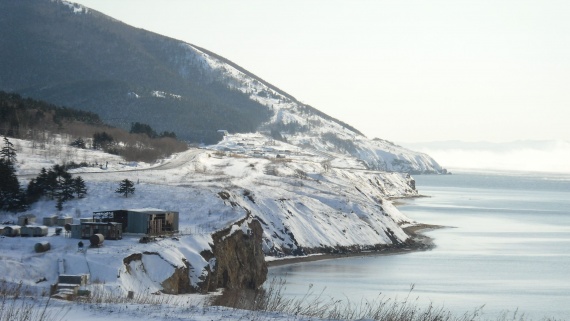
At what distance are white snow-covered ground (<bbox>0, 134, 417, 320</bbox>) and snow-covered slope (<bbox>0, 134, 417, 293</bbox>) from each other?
8 cm

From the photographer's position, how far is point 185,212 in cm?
6025

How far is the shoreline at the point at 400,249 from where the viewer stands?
2578 inches

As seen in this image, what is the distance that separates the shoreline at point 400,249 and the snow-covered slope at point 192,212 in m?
1.11

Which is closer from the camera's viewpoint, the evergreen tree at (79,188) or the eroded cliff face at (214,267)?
the eroded cliff face at (214,267)

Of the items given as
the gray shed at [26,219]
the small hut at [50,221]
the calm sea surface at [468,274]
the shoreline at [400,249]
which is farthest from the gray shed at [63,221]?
the shoreline at [400,249]

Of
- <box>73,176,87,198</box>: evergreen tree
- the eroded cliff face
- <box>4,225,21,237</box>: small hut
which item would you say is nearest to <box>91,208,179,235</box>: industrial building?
the eroded cliff face

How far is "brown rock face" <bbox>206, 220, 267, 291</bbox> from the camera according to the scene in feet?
161

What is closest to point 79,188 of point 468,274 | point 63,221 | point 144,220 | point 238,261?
point 63,221

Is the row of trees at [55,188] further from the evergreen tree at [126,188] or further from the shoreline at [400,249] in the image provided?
the shoreline at [400,249]

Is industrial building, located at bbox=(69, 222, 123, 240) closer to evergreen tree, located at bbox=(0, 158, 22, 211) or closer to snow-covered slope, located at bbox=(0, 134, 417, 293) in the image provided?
snow-covered slope, located at bbox=(0, 134, 417, 293)

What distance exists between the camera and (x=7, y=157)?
75.8 meters

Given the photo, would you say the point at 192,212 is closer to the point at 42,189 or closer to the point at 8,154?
the point at 42,189

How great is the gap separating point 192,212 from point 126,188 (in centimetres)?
663

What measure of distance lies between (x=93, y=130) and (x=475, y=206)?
7776 centimetres
